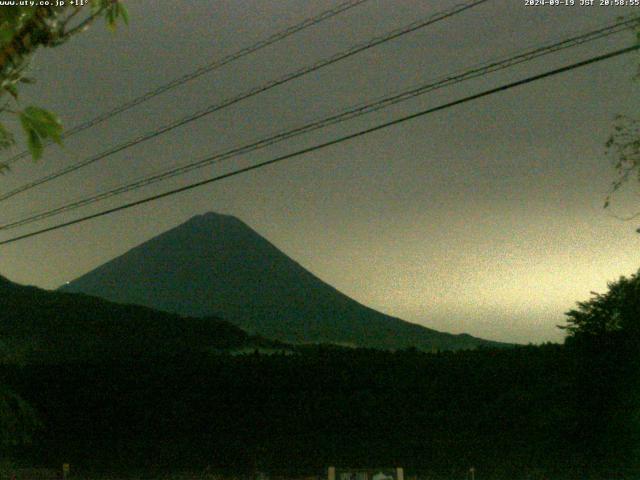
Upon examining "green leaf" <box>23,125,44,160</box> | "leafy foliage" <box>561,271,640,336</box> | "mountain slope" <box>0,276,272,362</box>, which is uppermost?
"mountain slope" <box>0,276,272,362</box>

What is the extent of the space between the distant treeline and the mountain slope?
173ft

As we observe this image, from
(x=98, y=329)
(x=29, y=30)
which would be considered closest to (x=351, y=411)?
(x=29, y=30)

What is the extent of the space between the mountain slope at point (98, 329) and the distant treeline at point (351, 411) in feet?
173

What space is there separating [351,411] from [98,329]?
83.3 metres

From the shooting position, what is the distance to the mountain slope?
105m

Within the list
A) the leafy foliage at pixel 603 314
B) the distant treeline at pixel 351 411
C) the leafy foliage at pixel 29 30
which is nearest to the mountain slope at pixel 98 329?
the distant treeline at pixel 351 411

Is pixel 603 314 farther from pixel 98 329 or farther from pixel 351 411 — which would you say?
pixel 98 329

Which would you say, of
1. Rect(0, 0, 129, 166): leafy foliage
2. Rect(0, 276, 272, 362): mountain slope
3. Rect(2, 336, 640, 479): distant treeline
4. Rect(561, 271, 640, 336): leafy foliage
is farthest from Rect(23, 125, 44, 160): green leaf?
Rect(0, 276, 272, 362): mountain slope

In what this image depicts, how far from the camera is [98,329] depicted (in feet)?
384

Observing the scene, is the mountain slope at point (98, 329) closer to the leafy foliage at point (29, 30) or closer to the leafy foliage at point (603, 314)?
the leafy foliage at point (603, 314)

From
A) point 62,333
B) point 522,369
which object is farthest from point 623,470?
point 62,333

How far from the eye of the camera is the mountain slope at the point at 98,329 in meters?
105

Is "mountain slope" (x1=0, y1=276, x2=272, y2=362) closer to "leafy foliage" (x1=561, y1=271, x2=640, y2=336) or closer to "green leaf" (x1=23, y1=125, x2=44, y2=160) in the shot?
"leafy foliage" (x1=561, y1=271, x2=640, y2=336)

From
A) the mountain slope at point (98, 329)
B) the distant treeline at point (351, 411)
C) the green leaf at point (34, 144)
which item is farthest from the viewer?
the mountain slope at point (98, 329)
